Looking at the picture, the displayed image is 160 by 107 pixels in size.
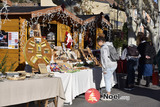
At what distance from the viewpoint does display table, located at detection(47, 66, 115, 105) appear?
708 cm

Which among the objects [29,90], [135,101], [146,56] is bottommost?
[135,101]

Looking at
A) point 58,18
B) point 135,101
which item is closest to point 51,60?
point 135,101

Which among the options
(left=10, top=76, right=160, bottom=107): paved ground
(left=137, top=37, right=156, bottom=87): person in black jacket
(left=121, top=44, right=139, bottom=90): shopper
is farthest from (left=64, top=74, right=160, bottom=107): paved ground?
(left=137, top=37, right=156, bottom=87): person in black jacket

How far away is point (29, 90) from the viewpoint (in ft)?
17.6

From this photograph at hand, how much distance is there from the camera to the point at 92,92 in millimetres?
7727

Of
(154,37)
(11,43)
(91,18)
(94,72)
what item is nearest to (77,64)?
(94,72)

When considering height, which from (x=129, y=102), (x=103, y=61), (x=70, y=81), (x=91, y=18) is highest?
(x=91, y=18)

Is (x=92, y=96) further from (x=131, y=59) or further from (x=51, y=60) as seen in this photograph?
(x=131, y=59)

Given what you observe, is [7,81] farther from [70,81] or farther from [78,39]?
[78,39]

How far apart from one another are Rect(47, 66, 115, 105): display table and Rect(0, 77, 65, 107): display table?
997 millimetres

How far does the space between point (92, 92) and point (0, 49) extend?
5187 millimetres

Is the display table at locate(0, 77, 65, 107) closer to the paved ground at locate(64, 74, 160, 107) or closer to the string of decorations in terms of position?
the paved ground at locate(64, 74, 160, 107)

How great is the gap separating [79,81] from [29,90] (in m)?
2.52

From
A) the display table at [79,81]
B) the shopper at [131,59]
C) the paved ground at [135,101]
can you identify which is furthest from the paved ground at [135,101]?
the shopper at [131,59]
